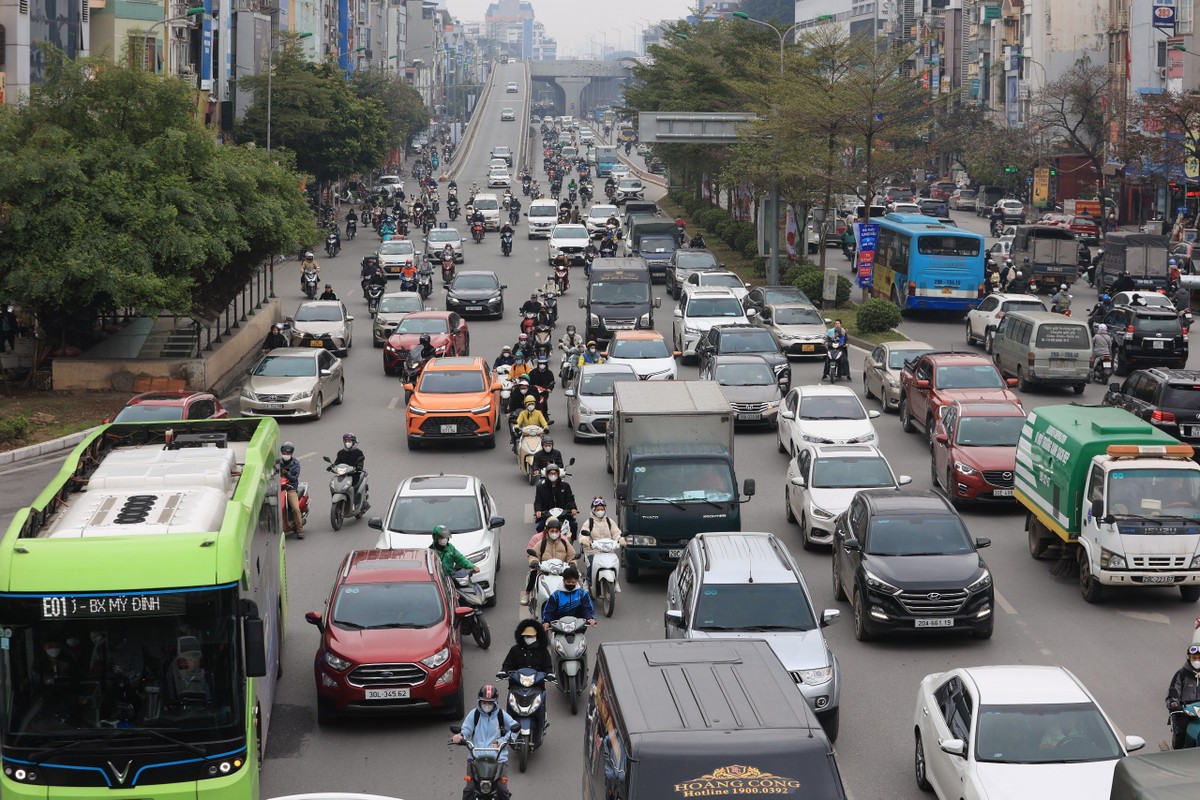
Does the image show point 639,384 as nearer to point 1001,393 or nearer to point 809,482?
point 809,482

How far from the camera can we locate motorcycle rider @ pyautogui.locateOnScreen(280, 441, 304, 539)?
2369 cm

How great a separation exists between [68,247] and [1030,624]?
22313 mm

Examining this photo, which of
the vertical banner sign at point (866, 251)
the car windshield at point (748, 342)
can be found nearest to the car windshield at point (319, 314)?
the car windshield at point (748, 342)

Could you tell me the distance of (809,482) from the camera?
23172 mm

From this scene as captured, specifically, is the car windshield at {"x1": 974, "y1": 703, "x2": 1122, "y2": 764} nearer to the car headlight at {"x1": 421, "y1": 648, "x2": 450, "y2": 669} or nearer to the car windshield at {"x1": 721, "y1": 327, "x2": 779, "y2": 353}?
the car headlight at {"x1": 421, "y1": 648, "x2": 450, "y2": 669}

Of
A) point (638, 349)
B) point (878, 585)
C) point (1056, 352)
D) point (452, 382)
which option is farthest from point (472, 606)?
point (1056, 352)

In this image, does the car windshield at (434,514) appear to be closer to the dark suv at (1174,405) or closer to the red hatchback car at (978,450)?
the red hatchback car at (978,450)

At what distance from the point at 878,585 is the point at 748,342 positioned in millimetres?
17444

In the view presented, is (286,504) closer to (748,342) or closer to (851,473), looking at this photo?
(851,473)

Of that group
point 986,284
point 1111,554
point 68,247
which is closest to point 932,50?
point 986,284

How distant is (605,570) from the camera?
2002 centimetres

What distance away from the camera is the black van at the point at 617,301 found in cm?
4181

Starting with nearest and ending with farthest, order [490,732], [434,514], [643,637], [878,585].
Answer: [490,732], [878,585], [643,637], [434,514]

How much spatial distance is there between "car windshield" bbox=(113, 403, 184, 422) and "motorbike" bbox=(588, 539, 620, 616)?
8.68 metres
